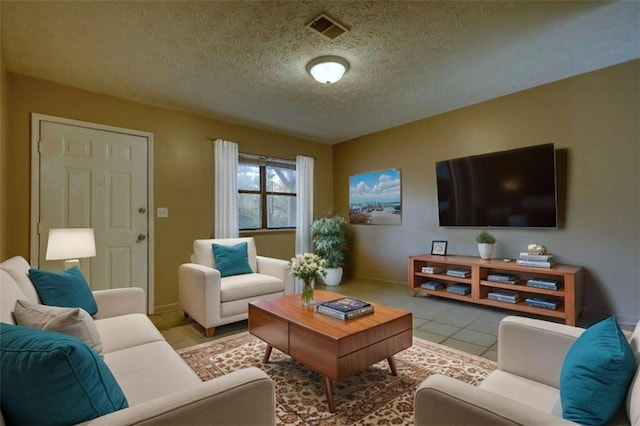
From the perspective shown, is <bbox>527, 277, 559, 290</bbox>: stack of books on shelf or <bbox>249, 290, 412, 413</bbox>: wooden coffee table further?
<bbox>527, 277, 559, 290</bbox>: stack of books on shelf

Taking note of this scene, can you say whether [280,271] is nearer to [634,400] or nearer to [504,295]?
[504,295]

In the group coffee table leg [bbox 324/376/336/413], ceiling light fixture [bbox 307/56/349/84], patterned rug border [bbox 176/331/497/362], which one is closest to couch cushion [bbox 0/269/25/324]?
patterned rug border [bbox 176/331/497/362]

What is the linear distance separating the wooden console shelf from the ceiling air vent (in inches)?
108

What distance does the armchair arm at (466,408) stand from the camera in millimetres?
808

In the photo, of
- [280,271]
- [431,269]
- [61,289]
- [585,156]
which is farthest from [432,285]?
[61,289]

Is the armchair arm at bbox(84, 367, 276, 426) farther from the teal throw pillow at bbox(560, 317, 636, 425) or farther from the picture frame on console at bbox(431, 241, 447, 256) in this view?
the picture frame on console at bbox(431, 241, 447, 256)

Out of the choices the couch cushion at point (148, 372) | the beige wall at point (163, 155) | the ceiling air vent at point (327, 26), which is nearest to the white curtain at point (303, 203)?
the beige wall at point (163, 155)

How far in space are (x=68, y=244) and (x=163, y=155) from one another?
1.58 metres

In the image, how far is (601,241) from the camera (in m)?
3.03

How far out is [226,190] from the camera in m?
4.18

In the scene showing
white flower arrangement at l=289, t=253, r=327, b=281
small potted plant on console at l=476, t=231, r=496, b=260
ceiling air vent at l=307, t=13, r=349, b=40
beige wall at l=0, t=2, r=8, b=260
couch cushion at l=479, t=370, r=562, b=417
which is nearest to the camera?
couch cushion at l=479, t=370, r=562, b=417

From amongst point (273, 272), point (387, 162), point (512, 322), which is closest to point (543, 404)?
point (512, 322)

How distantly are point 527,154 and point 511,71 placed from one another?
906 millimetres

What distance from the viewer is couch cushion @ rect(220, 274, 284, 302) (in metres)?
2.91
